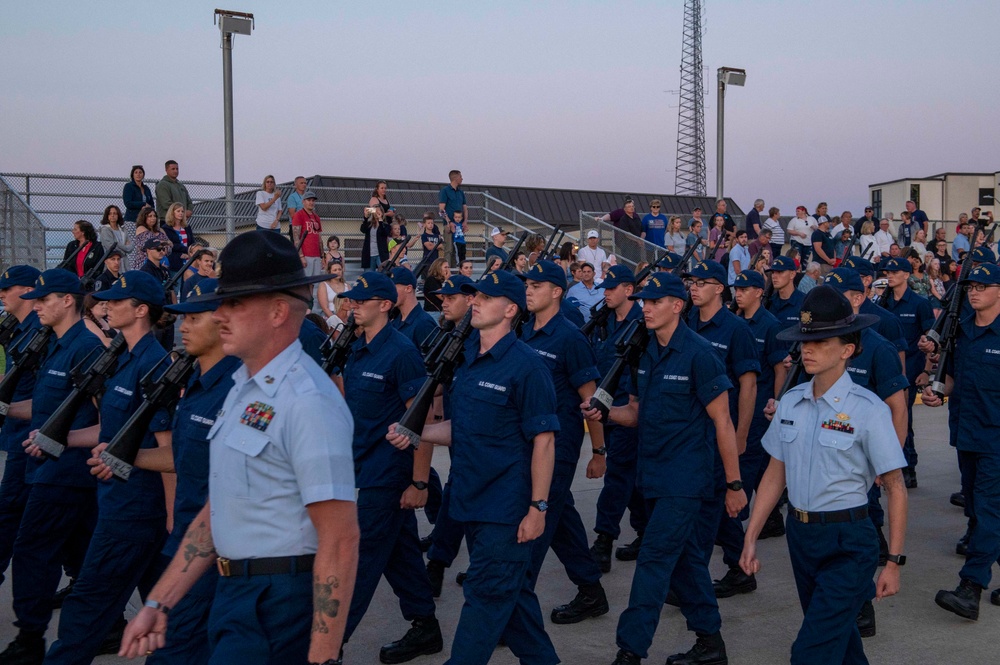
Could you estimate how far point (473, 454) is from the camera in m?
4.87

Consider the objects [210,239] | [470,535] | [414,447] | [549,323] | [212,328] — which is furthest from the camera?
[210,239]

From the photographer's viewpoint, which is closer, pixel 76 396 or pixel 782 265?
pixel 76 396

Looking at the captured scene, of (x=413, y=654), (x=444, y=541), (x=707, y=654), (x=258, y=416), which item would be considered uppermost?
(x=258, y=416)

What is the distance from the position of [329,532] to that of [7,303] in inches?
199

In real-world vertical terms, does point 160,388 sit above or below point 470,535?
above

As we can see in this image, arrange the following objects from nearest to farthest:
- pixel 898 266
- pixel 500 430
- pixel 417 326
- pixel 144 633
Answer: pixel 144 633, pixel 500 430, pixel 417 326, pixel 898 266

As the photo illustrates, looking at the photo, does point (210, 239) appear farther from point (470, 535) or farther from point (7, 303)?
point (470, 535)

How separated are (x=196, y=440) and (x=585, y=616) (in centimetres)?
308

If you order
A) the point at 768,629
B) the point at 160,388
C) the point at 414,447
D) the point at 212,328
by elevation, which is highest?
the point at 212,328

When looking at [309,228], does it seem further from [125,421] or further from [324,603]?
[324,603]

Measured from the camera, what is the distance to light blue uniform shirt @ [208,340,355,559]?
2838mm

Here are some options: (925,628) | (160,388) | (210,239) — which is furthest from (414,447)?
(210,239)

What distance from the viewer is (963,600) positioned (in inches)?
247

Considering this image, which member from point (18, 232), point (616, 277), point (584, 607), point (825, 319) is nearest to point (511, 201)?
point (18, 232)
